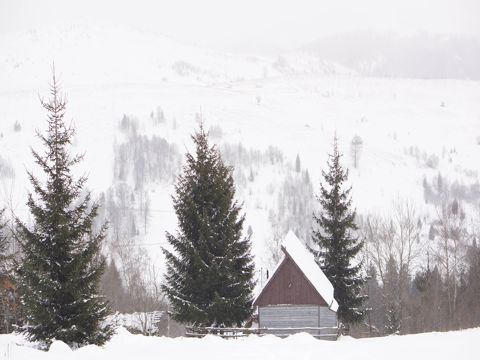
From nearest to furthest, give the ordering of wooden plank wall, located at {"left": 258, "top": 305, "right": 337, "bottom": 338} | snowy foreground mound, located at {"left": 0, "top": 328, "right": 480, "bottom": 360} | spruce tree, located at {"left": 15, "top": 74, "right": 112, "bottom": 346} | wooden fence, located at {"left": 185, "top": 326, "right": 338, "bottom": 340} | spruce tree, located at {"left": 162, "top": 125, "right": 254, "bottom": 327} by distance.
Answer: snowy foreground mound, located at {"left": 0, "top": 328, "right": 480, "bottom": 360}
spruce tree, located at {"left": 15, "top": 74, "right": 112, "bottom": 346}
wooden fence, located at {"left": 185, "top": 326, "right": 338, "bottom": 340}
spruce tree, located at {"left": 162, "top": 125, "right": 254, "bottom": 327}
wooden plank wall, located at {"left": 258, "top": 305, "right": 337, "bottom": 338}

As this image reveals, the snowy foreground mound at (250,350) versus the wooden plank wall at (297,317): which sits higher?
the snowy foreground mound at (250,350)

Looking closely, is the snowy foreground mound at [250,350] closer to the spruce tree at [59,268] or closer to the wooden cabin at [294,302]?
the spruce tree at [59,268]

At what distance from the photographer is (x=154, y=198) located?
171500 millimetres

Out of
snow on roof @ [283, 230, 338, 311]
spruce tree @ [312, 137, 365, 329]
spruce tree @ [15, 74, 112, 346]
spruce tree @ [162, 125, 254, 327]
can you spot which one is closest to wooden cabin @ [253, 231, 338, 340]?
snow on roof @ [283, 230, 338, 311]

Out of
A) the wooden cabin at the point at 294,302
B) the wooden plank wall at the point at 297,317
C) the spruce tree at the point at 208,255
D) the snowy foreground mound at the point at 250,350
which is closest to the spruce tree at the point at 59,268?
the snowy foreground mound at the point at 250,350

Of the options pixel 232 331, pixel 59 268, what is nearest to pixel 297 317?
pixel 232 331

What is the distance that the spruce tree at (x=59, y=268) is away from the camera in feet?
54.4

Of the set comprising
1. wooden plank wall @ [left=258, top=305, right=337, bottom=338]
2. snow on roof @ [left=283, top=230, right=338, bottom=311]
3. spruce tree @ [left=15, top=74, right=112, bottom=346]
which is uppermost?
spruce tree @ [left=15, top=74, right=112, bottom=346]

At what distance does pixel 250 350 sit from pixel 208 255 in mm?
8945

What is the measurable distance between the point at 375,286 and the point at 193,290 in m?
41.0

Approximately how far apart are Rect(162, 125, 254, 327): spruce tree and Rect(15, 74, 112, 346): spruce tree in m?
6.95

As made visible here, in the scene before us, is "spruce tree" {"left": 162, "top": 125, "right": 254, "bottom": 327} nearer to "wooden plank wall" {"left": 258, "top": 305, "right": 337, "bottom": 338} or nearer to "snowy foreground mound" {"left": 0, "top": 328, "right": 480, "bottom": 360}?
"snowy foreground mound" {"left": 0, "top": 328, "right": 480, "bottom": 360}

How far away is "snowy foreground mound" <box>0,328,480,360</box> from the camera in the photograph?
46.0ft

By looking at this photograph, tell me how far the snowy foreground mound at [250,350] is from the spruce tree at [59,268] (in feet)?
3.32
